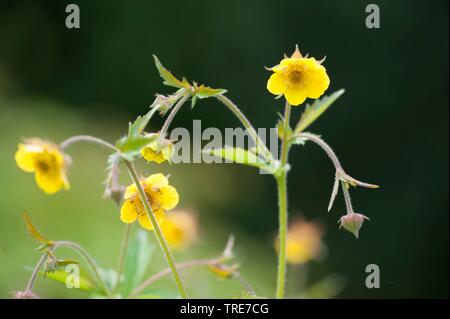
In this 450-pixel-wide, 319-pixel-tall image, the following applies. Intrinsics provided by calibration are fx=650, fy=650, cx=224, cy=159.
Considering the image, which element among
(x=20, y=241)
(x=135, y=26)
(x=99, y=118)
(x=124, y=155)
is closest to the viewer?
(x=124, y=155)

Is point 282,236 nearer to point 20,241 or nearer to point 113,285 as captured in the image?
point 113,285

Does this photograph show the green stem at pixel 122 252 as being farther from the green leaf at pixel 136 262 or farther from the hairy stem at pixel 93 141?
the hairy stem at pixel 93 141

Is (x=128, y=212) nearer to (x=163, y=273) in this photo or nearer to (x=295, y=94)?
(x=163, y=273)

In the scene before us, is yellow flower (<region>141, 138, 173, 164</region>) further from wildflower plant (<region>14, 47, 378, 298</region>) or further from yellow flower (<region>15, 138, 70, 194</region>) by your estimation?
yellow flower (<region>15, 138, 70, 194</region>)

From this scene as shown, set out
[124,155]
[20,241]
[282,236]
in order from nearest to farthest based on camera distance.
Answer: [124,155], [282,236], [20,241]

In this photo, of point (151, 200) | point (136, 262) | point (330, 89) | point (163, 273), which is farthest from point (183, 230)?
point (330, 89)

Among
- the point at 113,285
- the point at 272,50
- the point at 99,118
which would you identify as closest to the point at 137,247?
the point at 113,285

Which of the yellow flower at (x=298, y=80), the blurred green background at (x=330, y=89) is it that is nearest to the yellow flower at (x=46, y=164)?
the yellow flower at (x=298, y=80)
